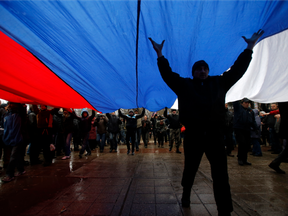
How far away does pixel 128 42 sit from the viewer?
8.14 feet

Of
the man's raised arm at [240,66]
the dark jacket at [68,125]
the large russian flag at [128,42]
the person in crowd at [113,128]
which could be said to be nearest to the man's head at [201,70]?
the man's raised arm at [240,66]

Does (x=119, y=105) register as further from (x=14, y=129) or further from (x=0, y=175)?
(x=0, y=175)

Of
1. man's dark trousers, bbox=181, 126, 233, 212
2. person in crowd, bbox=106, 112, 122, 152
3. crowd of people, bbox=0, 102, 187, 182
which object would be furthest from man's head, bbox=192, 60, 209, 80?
person in crowd, bbox=106, 112, 122, 152

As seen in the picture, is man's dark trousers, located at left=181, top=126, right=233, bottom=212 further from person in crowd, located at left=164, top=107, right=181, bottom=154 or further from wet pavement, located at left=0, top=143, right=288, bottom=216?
person in crowd, located at left=164, top=107, right=181, bottom=154

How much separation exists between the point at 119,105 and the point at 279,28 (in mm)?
3600

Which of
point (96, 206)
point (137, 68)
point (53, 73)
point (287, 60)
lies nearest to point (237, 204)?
point (96, 206)

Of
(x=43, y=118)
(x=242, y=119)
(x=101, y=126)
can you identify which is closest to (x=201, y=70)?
(x=242, y=119)

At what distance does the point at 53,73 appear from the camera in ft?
10.2

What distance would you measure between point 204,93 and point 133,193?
2074mm

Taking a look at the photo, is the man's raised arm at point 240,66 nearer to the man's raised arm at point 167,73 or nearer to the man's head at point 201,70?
the man's head at point 201,70

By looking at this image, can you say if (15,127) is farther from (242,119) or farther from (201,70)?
(242,119)

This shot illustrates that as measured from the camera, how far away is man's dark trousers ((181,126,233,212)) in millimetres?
1880

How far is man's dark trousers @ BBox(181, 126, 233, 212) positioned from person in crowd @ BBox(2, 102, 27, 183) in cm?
400

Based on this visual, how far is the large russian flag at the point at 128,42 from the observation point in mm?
1949
